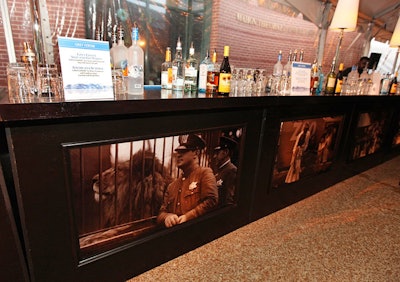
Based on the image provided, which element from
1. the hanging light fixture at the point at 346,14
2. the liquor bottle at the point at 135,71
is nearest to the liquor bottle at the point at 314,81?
the hanging light fixture at the point at 346,14

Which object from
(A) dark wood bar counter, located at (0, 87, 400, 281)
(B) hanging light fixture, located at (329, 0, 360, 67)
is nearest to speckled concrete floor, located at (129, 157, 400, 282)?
(A) dark wood bar counter, located at (0, 87, 400, 281)

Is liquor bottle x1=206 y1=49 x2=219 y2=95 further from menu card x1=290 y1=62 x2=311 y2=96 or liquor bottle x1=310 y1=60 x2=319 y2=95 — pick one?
liquor bottle x1=310 y1=60 x2=319 y2=95

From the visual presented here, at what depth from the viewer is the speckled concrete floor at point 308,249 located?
1.48 metres

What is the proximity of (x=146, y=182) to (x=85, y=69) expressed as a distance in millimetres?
664

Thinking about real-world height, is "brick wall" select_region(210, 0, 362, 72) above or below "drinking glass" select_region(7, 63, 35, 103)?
above

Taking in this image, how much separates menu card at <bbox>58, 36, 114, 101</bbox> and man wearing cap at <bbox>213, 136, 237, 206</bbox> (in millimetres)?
800

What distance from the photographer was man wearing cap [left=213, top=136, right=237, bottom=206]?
5.33ft

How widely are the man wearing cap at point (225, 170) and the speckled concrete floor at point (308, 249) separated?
0.33 m

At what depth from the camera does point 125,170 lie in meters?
1.27

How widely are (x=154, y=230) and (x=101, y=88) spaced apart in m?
0.88

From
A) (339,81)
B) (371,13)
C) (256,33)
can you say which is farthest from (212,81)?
(371,13)

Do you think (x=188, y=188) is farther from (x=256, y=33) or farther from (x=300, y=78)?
(x=256, y=33)

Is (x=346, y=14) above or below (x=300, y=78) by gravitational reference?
above

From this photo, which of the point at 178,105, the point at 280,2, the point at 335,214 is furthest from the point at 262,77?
the point at 280,2
